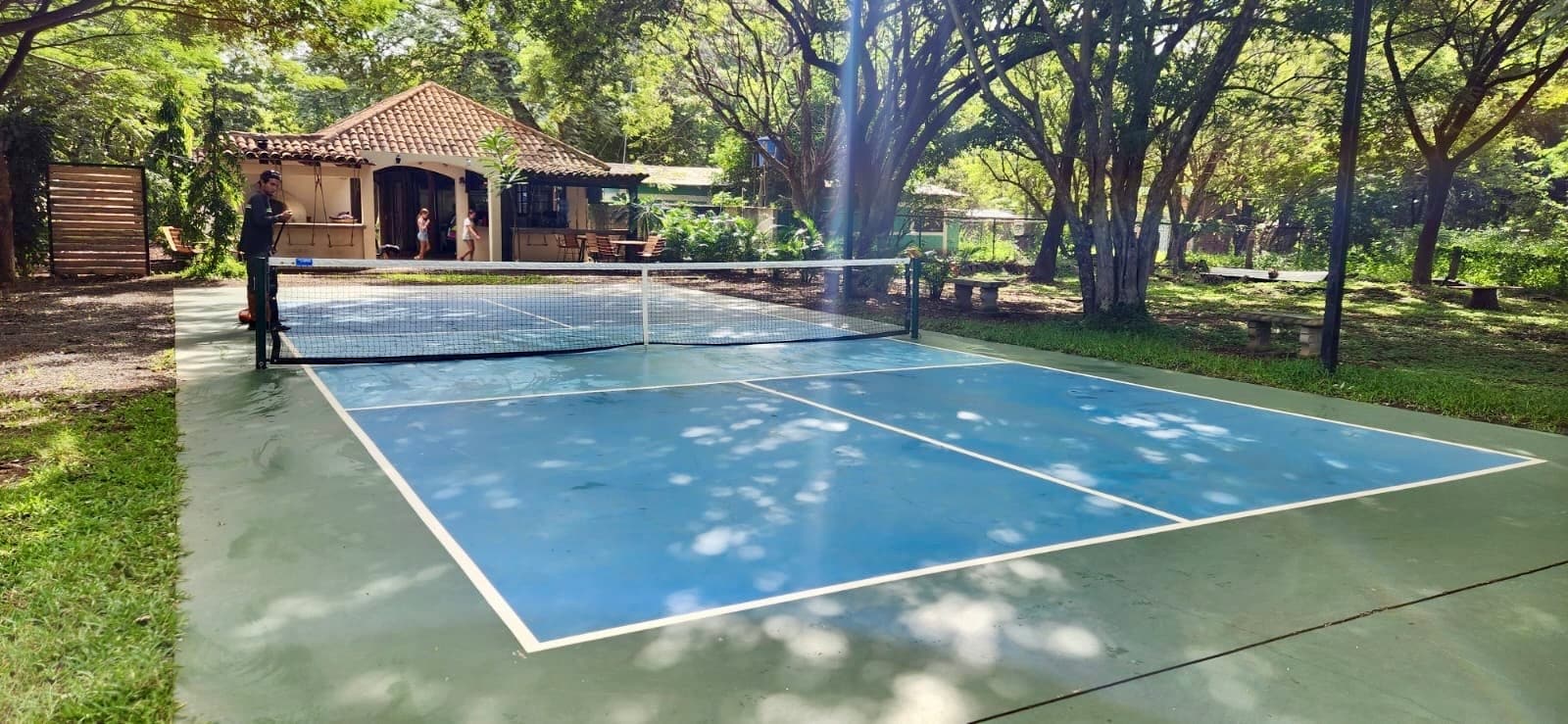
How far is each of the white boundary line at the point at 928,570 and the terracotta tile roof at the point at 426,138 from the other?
2078 centimetres

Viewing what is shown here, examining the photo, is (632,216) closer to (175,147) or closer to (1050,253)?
(175,147)

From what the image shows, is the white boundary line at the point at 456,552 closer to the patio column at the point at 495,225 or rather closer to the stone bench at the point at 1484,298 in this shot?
the patio column at the point at 495,225

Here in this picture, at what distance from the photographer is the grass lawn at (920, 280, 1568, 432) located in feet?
28.8

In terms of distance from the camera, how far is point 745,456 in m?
6.12

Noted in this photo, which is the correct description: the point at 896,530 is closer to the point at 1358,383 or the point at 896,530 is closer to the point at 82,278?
the point at 1358,383

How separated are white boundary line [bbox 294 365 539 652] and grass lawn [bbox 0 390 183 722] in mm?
1020

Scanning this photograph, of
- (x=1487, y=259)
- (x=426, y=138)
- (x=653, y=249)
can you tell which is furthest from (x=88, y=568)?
(x=1487, y=259)

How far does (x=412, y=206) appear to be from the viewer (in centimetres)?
2650

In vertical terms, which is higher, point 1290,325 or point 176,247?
point 176,247

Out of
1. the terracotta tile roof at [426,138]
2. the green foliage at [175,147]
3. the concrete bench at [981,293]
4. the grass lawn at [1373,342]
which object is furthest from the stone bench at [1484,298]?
the green foliage at [175,147]

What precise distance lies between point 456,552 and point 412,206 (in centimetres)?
2420

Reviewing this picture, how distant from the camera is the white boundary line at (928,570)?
140 inches

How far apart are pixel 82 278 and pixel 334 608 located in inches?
694

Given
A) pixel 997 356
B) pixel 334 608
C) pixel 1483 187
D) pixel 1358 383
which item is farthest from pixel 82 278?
pixel 1483 187
